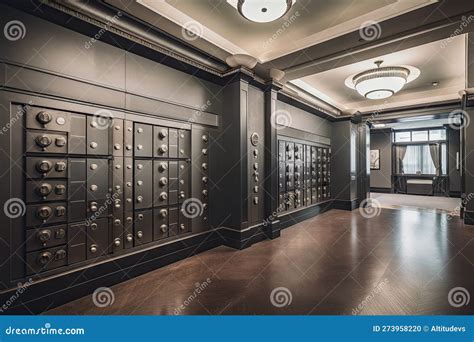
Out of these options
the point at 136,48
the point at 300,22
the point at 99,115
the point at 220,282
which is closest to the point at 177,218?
the point at 220,282

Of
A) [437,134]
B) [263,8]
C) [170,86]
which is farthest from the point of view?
[437,134]

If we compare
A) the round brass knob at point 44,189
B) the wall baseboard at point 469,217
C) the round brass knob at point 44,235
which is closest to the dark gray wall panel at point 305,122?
the wall baseboard at point 469,217

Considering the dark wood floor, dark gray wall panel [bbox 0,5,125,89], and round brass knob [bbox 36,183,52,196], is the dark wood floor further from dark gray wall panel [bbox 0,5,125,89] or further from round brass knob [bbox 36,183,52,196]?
dark gray wall panel [bbox 0,5,125,89]

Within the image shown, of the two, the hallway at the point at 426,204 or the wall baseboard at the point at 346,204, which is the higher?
the wall baseboard at the point at 346,204

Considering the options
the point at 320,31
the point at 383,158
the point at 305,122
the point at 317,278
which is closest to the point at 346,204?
the point at 305,122

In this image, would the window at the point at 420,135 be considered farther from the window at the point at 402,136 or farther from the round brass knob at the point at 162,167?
the round brass knob at the point at 162,167

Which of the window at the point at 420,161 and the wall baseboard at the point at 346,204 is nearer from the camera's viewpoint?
the wall baseboard at the point at 346,204

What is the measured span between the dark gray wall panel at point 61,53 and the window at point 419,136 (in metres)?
13.4

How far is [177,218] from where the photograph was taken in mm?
3520

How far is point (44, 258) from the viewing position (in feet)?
7.54

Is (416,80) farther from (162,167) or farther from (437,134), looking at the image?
(437,134)

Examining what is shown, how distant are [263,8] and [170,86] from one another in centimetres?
157

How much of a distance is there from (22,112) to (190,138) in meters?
1.92

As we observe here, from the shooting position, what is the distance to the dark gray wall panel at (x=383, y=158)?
1222 cm
